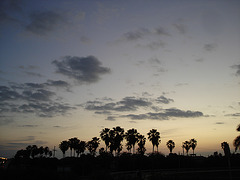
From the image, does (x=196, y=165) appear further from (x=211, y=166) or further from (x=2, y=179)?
(x=2, y=179)

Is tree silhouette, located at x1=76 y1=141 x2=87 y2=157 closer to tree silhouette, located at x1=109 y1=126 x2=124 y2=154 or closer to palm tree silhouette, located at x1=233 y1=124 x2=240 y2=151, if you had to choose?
tree silhouette, located at x1=109 y1=126 x2=124 y2=154

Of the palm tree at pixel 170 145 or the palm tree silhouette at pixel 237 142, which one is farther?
the palm tree at pixel 170 145

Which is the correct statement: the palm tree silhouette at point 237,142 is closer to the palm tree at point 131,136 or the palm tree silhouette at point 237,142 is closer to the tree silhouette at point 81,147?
the palm tree at point 131,136

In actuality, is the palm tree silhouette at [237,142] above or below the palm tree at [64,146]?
above

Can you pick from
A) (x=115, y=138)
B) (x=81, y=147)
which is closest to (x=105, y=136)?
(x=115, y=138)

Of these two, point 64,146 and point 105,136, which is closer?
point 105,136

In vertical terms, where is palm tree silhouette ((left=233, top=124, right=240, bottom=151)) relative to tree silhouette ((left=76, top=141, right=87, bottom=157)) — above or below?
above

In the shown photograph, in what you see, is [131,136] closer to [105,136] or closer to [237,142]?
[105,136]

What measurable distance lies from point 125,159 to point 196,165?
23.5 metres

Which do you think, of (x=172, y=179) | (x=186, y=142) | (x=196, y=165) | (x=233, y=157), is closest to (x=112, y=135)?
(x=196, y=165)

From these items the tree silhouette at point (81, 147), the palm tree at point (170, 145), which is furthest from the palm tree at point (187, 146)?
the tree silhouette at point (81, 147)

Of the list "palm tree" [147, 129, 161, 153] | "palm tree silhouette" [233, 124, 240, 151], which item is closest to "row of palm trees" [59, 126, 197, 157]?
"palm tree" [147, 129, 161, 153]

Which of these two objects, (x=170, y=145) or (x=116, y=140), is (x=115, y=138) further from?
(x=170, y=145)

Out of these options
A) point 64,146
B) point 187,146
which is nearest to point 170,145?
point 187,146
